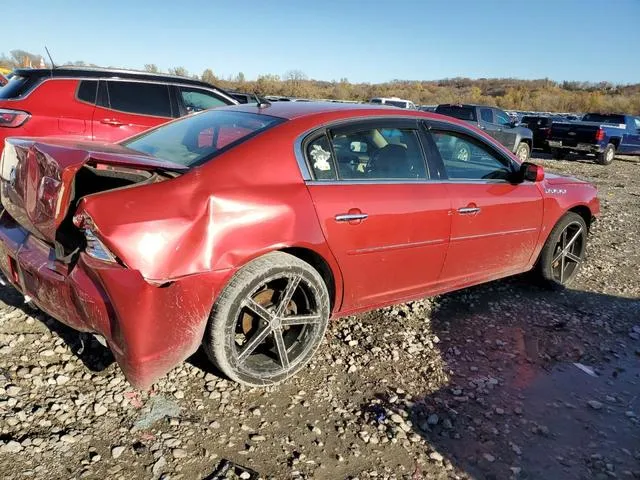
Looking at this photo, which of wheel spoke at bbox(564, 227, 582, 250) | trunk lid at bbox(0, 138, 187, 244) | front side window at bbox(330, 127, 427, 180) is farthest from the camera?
wheel spoke at bbox(564, 227, 582, 250)

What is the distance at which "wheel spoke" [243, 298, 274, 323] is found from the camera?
2.80m

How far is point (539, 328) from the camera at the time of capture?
411 cm

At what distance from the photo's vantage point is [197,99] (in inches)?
294

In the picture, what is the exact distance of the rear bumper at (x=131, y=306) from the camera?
2359 mm

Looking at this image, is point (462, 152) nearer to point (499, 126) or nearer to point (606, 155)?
point (499, 126)

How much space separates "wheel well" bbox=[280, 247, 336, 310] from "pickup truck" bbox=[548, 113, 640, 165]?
52.8ft

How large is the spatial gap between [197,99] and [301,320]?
534cm

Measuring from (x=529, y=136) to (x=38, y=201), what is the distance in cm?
1531

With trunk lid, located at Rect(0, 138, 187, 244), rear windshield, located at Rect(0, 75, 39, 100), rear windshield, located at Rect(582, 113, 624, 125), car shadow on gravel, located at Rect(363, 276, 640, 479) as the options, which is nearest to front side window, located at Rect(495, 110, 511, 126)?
rear windshield, located at Rect(582, 113, 624, 125)

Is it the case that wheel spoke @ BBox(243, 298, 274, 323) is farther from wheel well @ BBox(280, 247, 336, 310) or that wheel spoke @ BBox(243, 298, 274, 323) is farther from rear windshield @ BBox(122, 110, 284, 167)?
rear windshield @ BBox(122, 110, 284, 167)

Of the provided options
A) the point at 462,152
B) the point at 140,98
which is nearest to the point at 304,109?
the point at 462,152

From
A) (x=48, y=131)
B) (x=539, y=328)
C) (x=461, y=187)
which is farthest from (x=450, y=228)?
(x=48, y=131)

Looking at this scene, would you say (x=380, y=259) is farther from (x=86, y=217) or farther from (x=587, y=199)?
(x=587, y=199)

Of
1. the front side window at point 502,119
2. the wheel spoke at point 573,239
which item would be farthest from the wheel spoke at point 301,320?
the front side window at point 502,119
